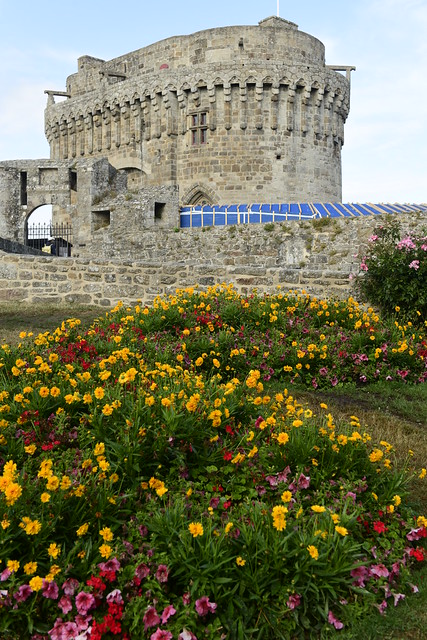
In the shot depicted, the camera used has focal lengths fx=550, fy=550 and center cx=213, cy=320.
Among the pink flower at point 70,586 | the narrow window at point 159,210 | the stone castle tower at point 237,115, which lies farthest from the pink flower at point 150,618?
the stone castle tower at point 237,115

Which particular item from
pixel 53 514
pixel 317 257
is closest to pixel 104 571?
pixel 53 514

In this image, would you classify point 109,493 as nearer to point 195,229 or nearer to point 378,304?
point 378,304

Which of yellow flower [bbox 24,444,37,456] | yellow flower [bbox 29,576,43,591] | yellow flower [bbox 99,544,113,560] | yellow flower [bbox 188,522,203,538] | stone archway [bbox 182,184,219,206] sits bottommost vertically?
yellow flower [bbox 29,576,43,591]

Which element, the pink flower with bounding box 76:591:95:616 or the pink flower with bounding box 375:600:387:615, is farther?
the pink flower with bounding box 375:600:387:615

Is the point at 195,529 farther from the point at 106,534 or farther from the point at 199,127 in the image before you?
the point at 199,127

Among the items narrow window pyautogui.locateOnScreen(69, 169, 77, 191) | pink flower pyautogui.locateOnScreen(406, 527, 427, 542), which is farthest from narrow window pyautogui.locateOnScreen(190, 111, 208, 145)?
pink flower pyautogui.locateOnScreen(406, 527, 427, 542)

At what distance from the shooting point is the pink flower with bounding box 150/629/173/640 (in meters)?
2.50

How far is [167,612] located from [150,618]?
83mm

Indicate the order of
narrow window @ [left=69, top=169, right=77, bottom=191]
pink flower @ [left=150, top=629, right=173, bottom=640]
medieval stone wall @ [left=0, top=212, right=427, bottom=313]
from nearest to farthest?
pink flower @ [left=150, top=629, right=173, bottom=640] < medieval stone wall @ [left=0, top=212, right=427, bottom=313] < narrow window @ [left=69, top=169, right=77, bottom=191]

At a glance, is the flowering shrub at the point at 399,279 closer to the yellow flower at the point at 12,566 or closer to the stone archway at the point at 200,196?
the yellow flower at the point at 12,566

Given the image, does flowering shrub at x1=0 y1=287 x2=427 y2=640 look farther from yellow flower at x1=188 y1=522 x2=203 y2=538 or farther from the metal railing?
the metal railing

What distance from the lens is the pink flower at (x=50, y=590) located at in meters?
2.62

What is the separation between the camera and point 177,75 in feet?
88.0

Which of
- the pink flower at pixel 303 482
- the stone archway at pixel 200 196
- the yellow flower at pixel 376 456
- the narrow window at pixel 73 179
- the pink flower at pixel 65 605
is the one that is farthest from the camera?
the stone archway at pixel 200 196
